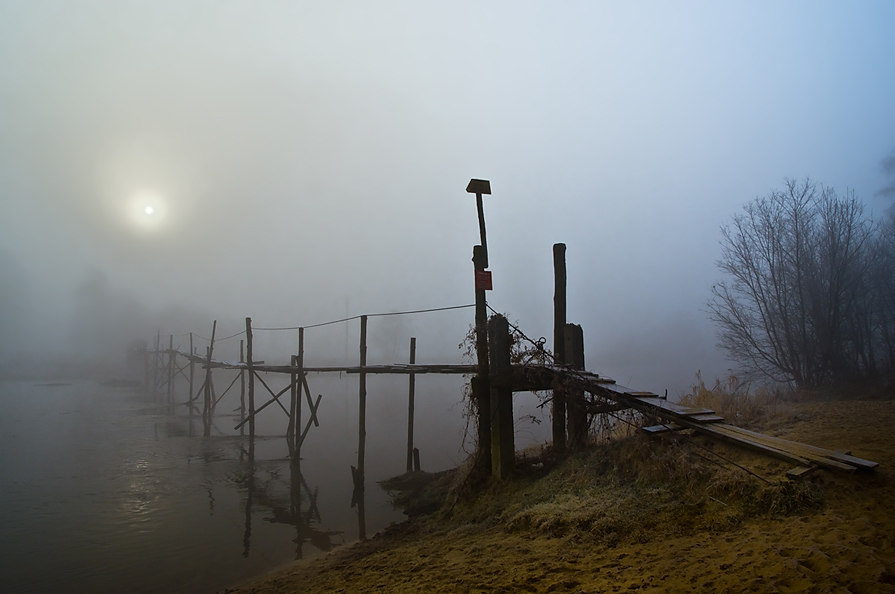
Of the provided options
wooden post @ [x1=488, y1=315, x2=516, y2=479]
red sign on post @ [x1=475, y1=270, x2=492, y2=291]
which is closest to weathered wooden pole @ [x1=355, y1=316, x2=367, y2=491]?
wooden post @ [x1=488, y1=315, x2=516, y2=479]

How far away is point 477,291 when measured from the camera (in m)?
9.05

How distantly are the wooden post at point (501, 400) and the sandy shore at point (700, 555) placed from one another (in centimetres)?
183

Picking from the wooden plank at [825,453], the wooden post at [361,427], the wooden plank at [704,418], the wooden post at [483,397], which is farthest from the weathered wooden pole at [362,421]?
the wooden plank at [825,453]

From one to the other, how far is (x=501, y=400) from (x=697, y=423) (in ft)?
10.2

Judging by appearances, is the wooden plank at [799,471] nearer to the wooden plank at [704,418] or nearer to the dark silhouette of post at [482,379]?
the wooden plank at [704,418]

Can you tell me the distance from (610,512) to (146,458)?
1820 centimetres

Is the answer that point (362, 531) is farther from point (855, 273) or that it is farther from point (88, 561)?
point (855, 273)

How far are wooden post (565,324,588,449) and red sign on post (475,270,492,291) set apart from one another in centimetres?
198

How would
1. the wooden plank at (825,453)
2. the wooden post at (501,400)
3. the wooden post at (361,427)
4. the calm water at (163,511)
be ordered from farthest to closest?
the wooden post at (361,427)
the calm water at (163,511)
the wooden post at (501,400)
the wooden plank at (825,453)

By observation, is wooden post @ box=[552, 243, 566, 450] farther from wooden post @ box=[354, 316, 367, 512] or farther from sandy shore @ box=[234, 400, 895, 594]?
wooden post @ box=[354, 316, 367, 512]

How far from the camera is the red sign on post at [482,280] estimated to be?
8891 millimetres

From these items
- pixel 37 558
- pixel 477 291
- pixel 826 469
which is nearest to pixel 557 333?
pixel 477 291

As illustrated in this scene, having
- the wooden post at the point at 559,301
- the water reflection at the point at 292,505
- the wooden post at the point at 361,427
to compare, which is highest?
the wooden post at the point at 559,301

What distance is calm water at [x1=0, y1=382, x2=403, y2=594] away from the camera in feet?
26.7
